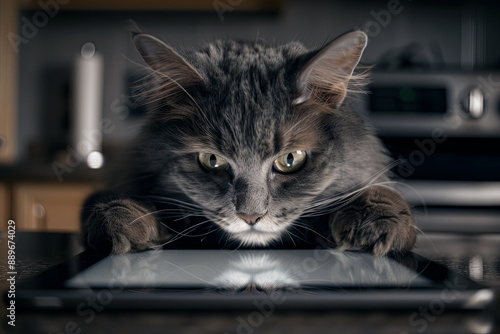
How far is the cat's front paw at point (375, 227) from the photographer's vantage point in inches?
29.8

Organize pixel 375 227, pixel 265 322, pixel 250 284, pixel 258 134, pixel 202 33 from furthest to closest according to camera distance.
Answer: pixel 202 33 → pixel 258 134 → pixel 375 227 → pixel 250 284 → pixel 265 322

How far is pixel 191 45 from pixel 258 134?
182 cm

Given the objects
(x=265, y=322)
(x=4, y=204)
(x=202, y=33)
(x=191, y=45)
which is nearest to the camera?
(x=265, y=322)

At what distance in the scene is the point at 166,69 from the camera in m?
0.94

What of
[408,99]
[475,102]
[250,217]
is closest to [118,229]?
[250,217]

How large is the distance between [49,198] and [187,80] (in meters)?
1.80

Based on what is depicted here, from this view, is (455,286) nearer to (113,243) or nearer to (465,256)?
(465,256)

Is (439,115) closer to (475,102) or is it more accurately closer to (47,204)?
(475,102)

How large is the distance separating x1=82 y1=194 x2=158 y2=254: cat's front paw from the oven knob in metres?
2.20

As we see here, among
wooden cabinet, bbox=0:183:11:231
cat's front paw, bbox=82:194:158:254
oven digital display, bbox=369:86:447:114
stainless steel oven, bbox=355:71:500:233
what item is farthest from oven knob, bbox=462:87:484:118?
wooden cabinet, bbox=0:183:11:231

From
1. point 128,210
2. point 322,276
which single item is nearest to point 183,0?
point 128,210

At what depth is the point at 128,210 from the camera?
84 centimetres

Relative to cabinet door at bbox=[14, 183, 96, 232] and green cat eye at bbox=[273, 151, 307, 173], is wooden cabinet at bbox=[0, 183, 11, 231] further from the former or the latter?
green cat eye at bbox=[273, 151, 307, 173]

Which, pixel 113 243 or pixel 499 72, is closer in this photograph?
pixel 113 243
